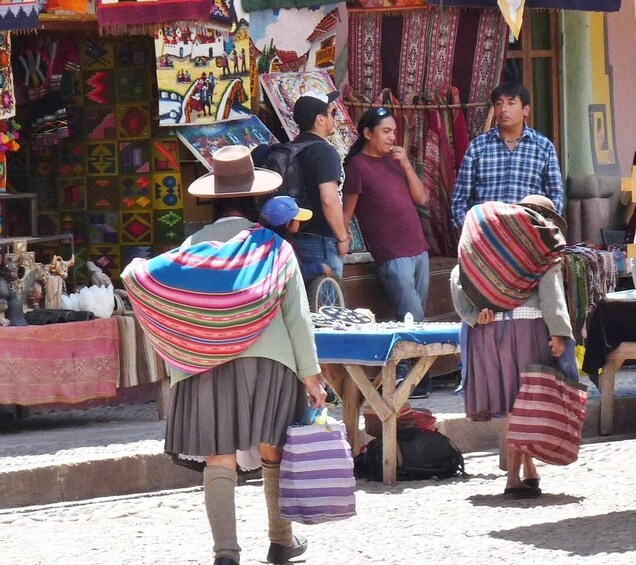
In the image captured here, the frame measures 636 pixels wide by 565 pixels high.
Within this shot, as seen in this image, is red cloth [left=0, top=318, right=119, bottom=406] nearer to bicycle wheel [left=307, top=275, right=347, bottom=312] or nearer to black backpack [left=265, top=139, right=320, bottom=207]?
bicycle wheel [left=307, top=275, right=347, bottom=312]

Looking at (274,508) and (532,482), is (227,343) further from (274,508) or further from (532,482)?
(532,482)

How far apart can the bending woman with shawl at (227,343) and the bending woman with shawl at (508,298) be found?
1.73 meters

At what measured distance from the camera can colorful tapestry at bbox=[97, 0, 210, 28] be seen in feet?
32.6

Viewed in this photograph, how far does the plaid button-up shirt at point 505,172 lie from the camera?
1091cm

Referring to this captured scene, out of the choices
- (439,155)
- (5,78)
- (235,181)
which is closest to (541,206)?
(235,181)

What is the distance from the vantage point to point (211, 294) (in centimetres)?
606

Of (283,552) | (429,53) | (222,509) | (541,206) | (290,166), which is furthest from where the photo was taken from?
(429,53)

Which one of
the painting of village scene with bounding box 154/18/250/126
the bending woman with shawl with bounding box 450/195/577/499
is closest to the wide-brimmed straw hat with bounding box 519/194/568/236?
the bending woman with shawl with bounding box 450/195/577/499

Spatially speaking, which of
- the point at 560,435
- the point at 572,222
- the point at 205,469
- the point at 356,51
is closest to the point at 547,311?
the point at 560,435

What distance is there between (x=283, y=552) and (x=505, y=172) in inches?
201

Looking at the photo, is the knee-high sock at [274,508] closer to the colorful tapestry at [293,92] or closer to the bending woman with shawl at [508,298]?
the bending woman with shawl at [508,298]

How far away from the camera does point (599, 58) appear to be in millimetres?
13352

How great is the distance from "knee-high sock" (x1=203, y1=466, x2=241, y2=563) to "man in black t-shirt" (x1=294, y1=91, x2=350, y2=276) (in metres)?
4.26

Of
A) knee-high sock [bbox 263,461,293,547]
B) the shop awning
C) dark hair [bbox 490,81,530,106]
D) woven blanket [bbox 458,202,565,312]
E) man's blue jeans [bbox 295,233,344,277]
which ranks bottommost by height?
knee-high sock [bbox 263,461,293,547]
